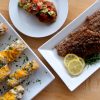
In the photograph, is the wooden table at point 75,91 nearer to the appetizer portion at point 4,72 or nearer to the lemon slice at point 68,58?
the lemon slice at point 68,58

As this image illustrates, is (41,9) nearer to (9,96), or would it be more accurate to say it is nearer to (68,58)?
(68,58)

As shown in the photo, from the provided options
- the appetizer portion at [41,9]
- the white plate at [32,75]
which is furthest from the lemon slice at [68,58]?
the appetizer portion at [41,9]

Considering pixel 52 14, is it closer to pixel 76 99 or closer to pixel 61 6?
pixel 61 6

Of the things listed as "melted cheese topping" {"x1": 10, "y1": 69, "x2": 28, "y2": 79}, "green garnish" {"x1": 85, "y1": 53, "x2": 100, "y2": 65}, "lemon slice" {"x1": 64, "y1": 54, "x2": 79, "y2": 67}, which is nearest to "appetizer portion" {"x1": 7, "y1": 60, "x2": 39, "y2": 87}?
→ "melted cheese topping" {"x1": 10, "y1": 69, "x2": 28, "y2": 79}

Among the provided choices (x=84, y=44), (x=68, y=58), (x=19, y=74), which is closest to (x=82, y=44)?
(x=84, y=44)

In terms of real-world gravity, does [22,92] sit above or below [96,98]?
above

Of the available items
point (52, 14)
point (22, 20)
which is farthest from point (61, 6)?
point (22, 20)
